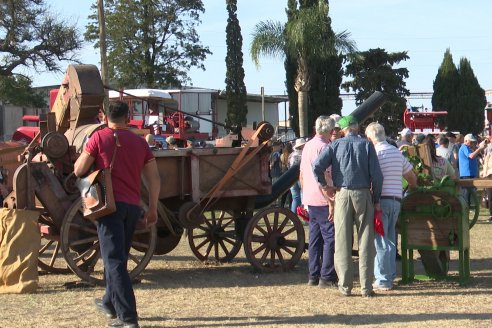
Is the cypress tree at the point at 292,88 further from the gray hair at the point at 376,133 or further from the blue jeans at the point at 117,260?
the blue jeans at the point at 117,260

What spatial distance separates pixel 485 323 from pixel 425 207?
2297mm

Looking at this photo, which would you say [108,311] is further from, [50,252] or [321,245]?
[50,252]

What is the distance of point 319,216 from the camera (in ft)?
29.1

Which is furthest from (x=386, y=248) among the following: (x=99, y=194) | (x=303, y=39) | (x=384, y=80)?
(x=384, y=80)

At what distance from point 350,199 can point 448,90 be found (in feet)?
157

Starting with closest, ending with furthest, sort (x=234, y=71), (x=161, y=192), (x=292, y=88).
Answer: (x=161, y=192) < (x=292, y=88) < (x=234, y=71)

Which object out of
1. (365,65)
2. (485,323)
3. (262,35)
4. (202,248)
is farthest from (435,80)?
(485,323)

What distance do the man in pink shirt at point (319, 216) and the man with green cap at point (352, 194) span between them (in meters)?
0.34

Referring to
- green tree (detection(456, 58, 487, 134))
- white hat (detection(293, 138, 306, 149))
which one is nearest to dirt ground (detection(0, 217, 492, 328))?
white hat (detection(293, 138, 306, 149))

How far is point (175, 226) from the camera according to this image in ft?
32.5

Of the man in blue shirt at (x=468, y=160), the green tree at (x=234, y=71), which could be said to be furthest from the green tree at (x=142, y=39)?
the man in blue shirt at (x=468, y=160)

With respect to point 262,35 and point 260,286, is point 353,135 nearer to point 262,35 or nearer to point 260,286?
point 260,286

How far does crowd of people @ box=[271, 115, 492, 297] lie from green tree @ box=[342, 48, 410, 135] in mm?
40235

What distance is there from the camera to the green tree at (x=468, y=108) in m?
53.6
